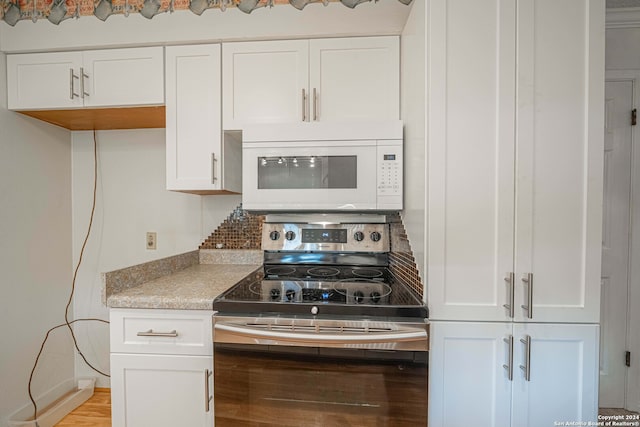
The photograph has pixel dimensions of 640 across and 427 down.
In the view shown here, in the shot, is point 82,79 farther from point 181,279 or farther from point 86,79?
point 181,279

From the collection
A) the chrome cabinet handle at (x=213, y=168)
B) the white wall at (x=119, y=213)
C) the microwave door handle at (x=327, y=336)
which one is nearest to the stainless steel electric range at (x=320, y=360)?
the microwave door handle at (x=327, y=336)

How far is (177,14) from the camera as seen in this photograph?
4.92 ft

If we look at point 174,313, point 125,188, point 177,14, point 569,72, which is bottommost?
point 174,313

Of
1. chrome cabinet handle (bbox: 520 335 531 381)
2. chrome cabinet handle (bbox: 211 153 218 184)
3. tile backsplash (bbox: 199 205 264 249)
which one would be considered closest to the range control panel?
tile backsplash (bbox: 199 205 264 249)

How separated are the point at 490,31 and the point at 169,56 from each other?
58.0 inches

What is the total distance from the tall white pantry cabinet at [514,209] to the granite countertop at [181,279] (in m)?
0.96

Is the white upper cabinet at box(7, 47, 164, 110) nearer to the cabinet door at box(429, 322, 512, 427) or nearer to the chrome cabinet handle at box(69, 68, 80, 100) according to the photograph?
the chrome cabinet handle at box(69, 68, 80, 100)

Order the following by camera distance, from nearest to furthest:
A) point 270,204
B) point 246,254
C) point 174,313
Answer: point 174,313 < point 270,204 < point 246,254

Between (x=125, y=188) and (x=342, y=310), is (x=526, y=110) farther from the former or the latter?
(x=125, y=188)

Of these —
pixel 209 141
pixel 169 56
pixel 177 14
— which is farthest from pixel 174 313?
pixel 177 14

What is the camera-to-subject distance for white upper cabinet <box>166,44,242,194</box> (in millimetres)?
1519

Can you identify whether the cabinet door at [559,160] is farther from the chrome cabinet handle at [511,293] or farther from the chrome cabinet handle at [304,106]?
the chrome cabinet handle at [304,106]

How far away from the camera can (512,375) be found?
1077mm

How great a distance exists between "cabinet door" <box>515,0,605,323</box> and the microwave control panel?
1.54 feet
